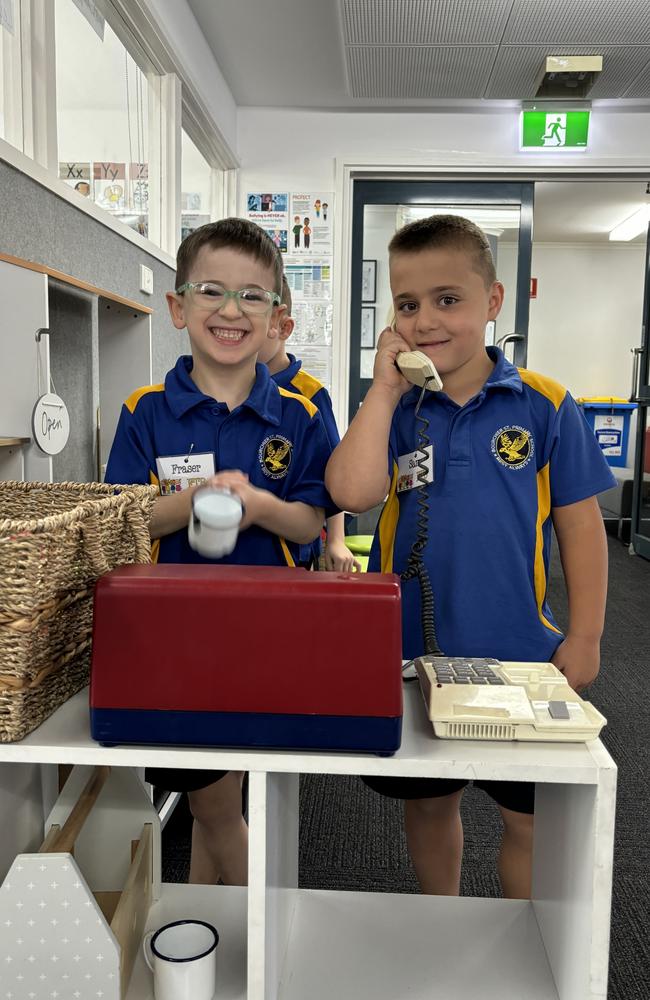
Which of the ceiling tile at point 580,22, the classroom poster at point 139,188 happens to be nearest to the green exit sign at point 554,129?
the ceiling tile at point 580,22

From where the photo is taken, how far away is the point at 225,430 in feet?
4.38

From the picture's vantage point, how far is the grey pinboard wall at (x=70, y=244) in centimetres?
191

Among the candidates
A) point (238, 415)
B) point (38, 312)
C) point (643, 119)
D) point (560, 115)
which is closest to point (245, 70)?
point (560, 115)

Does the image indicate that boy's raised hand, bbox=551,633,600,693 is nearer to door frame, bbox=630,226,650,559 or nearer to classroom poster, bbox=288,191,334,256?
classroom poster, bbox=288,191,334,256

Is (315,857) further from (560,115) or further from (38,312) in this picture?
(560,115)

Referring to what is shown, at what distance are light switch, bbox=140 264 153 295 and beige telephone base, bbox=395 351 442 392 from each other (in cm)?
203

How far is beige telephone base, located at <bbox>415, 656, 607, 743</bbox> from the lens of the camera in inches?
32.0

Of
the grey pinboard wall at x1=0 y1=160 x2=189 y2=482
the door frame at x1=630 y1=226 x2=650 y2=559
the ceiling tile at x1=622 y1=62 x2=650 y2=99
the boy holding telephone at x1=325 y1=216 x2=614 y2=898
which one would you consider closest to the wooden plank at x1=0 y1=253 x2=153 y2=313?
the grey pinboard wall at x1=0 y1=160 x2=189 y2=482

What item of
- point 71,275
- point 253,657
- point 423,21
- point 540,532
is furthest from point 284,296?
point 423,21

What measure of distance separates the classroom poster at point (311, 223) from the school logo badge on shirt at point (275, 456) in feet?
12.8

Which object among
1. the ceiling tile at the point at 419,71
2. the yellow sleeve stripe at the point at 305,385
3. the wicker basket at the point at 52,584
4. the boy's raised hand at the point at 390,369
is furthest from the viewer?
the ceiling tile at the point at 419,71

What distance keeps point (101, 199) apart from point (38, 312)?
1349mm

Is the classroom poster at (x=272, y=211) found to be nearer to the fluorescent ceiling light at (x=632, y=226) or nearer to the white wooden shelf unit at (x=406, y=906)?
the fluorescent ceiling light at (x=632, y=226)

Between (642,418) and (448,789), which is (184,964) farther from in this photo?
(642,418)
